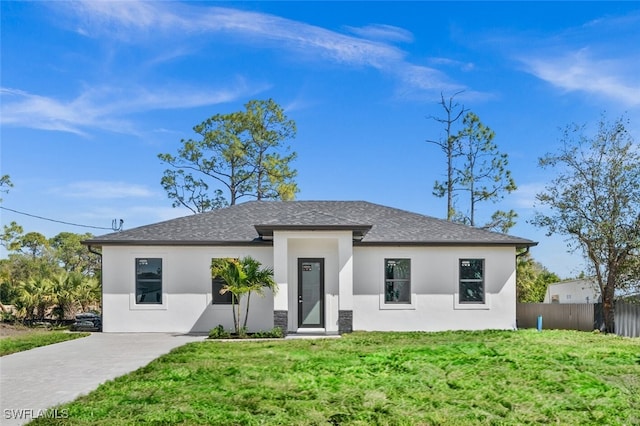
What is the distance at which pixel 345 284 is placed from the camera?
1673 centimetres

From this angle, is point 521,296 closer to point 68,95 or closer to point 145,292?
point 145,292

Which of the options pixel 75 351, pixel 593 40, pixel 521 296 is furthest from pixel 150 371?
pixel 521 296

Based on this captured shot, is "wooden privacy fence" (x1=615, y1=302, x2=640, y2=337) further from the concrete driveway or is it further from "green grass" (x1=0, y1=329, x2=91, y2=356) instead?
"green grass" (x1=0, y1=329, x2=91, y2=356)

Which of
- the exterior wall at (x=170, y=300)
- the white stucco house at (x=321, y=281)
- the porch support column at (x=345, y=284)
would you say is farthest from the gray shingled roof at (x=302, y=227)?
the porch support column at (x=345, y=284)

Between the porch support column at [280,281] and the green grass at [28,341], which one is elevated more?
the porch support column at [280,281]

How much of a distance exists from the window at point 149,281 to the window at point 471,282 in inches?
378

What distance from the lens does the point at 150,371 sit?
9.66 m

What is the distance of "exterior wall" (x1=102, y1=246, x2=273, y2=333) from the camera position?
18.0 m

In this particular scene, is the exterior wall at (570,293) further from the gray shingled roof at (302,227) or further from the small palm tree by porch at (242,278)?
the small palm tree by porch at (242,278)

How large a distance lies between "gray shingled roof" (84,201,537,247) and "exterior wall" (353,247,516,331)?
420mm

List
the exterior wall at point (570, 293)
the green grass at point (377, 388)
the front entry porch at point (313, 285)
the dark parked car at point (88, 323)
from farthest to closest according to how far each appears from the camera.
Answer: the exterior wall at point (570, 293) → the dark parked car at point (88, 323) → the front entry porch at point (313, 285) → the green grass at point (377, 388)

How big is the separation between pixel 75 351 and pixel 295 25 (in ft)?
40.3

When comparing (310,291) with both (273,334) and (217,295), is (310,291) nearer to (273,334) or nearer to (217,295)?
(273,334)

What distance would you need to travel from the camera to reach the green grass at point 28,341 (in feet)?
44.2
